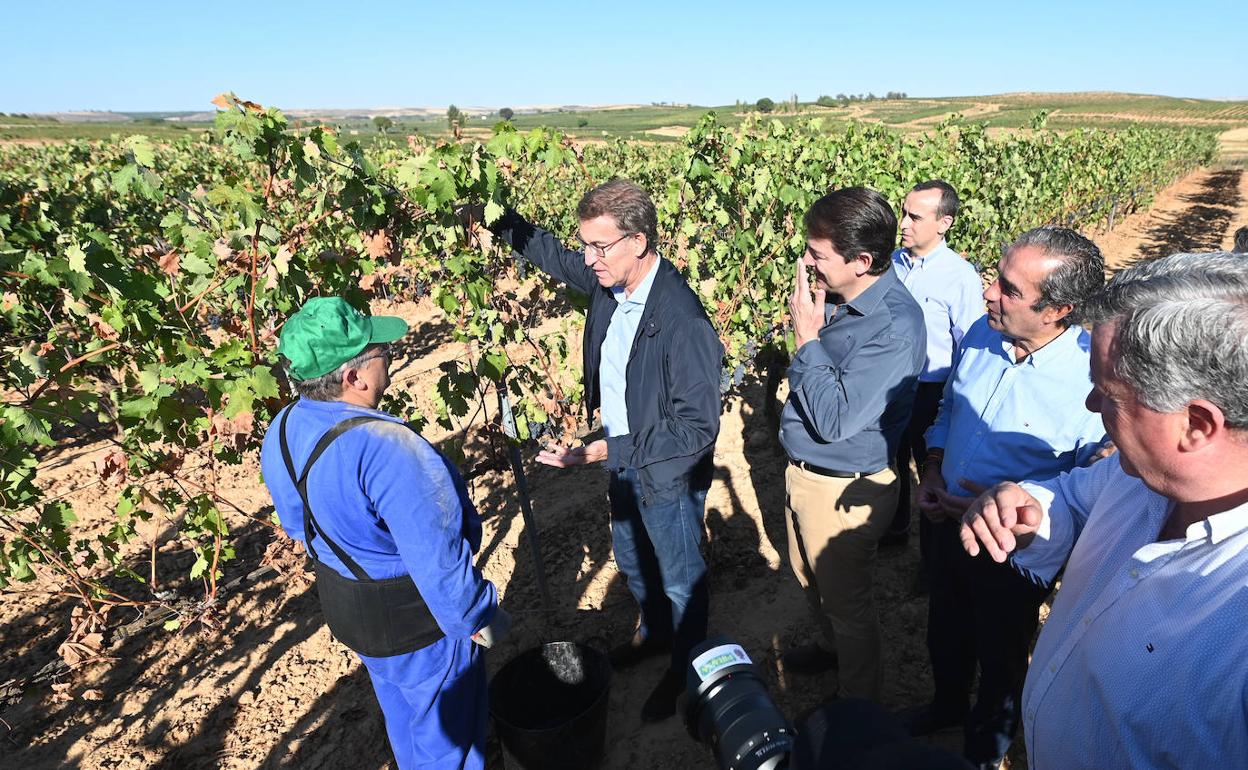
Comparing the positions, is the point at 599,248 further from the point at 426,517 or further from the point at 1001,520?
the point at 1001,520

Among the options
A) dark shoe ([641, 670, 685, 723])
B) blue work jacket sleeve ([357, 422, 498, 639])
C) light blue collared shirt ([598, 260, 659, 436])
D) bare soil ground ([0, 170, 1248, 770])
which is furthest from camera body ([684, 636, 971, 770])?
bare soil ground ([0, 170, 1248, 770])

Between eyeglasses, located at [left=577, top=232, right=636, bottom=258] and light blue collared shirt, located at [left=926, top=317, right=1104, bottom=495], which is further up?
eyeglasses, located at [left=577, top=232, right=636, bottom=258]

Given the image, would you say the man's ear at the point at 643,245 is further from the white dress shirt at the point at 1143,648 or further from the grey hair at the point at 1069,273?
the white dress shirt at the point at 1143,648

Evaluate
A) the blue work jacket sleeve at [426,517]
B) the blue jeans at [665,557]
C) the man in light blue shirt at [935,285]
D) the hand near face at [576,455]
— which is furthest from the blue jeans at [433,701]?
the man in light blue shirt at [935,285]

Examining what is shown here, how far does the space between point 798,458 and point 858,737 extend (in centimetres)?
172

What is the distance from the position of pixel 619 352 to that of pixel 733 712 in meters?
1.75

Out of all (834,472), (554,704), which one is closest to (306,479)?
(554,704)

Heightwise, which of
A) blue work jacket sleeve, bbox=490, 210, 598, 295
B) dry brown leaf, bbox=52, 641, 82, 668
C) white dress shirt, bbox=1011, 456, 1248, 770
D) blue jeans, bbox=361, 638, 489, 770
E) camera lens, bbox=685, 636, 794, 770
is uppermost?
blue work jacket sleeve, bbox=490, 210, 598, 295

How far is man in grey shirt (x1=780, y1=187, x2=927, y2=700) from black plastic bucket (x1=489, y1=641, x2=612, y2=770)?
1.07 metres

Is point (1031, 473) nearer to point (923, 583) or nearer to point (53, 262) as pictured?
point (923, 583)

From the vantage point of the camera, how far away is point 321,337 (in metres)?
1.81

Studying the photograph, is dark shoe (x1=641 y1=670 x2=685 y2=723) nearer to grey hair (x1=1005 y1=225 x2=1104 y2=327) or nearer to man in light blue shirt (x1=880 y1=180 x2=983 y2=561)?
man in light blue shirt (x1=880 y1=180 x2=983 y2=561)

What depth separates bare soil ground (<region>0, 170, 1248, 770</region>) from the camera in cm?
298

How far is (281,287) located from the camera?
282 centimetres
